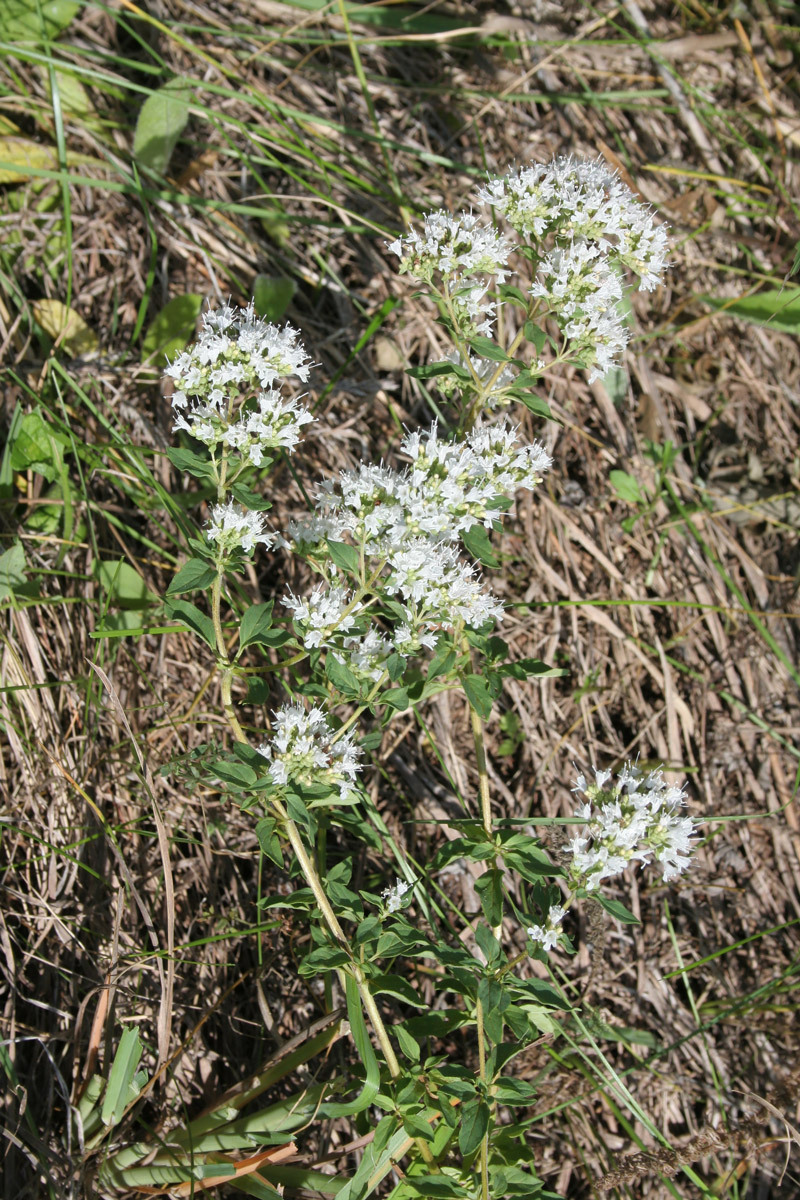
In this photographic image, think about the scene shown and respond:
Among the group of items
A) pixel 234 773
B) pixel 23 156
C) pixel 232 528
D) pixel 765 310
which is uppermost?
pixel 23 156

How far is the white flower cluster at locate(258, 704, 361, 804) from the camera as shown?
81.9 inches

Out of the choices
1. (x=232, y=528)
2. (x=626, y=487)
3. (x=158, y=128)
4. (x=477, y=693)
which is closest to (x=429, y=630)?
(x=477, y=693)

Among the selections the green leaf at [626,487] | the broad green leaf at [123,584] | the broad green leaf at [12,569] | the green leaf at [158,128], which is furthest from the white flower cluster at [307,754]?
the green leaf at [158,128]

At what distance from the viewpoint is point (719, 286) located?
4109mm

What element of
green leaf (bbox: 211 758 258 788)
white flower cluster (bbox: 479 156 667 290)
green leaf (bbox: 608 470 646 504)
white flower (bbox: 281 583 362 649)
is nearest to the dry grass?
green leaf (bbox: 608 470 646 504)

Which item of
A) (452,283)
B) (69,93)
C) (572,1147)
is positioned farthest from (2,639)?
(572,1147)

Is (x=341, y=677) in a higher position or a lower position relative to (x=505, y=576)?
higher

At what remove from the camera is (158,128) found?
3.34 metres

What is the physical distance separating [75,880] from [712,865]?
7.59 ft

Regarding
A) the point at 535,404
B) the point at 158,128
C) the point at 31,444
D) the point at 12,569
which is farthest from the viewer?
the point at 158,128

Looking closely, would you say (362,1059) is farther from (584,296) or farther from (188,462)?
(584,296)

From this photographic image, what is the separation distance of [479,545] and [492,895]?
2.93 ft

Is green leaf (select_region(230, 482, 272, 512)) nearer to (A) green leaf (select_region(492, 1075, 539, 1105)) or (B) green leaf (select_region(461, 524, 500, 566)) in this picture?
(B) green leaf (select_region(461, 524, 500, 566))

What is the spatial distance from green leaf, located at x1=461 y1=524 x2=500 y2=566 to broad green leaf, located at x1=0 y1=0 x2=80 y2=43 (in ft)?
8.62
